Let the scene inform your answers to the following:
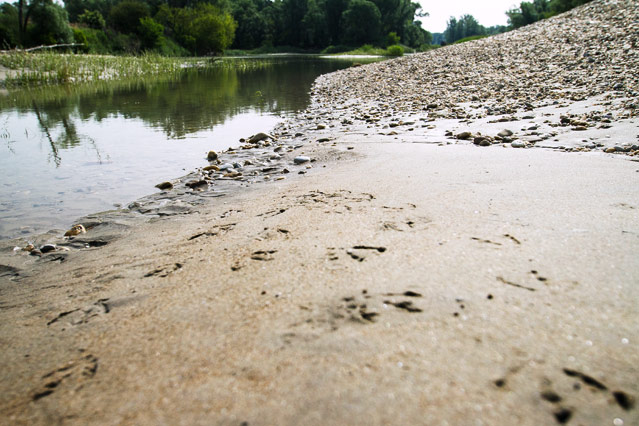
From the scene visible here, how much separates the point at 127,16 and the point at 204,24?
911cm

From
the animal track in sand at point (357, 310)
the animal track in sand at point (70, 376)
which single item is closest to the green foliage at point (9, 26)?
the animal track in sand at point (70, 376)

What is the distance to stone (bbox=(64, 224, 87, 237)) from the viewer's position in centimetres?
288

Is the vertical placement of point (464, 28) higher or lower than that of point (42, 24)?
higher

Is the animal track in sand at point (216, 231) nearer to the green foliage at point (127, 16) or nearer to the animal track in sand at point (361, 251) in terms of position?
the animal track in sand at point (361, 251)

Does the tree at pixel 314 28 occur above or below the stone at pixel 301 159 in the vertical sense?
above

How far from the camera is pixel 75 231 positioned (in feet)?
9.50

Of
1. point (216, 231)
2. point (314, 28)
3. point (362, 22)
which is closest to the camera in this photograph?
point (216, 231)

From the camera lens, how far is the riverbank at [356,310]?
923mm

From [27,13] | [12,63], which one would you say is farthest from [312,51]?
[12,63]

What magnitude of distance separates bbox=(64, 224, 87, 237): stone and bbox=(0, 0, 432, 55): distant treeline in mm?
19805

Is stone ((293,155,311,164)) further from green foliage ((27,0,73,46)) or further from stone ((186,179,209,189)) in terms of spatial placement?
green foliage ((27,0,73,46))

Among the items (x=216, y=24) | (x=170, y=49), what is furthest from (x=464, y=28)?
(x=170, y=49)

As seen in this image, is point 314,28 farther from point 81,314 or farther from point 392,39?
point 81,314

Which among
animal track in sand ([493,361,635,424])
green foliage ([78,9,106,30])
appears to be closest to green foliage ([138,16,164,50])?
green foliage ([78,9,106,30])
